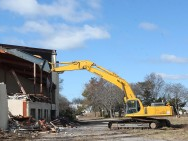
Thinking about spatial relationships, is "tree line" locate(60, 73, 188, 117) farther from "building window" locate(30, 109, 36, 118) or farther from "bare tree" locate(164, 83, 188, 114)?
"building window" locate(30, 109, 36, 118)

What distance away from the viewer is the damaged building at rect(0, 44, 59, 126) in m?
40.1

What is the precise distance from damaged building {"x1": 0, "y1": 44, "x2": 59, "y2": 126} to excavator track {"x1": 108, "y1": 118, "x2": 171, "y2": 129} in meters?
9.13

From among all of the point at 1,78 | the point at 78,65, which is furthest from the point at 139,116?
the point at 1,78

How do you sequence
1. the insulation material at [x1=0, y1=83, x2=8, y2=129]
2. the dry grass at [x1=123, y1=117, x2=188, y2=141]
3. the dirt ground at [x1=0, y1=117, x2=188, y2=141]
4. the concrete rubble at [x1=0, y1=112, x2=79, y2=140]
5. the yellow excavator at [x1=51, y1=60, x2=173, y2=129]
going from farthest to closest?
the yellow excavator at [x1=51, y1=60, x2=173, y2=129], the insulation material at [x1=0, y1=83, x2=8, y2=129], the concrete rubble at [x1=0, y1=112, x2=79, y2=140], the dry grass at [x1=123, y1=117, x2=188, y2=141], the dirt ground at [x1=0, y1=117, x2=188, y2=141]

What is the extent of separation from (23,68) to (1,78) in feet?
10.8

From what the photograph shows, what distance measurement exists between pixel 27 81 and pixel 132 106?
22726mm

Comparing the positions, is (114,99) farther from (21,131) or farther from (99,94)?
(21,131)

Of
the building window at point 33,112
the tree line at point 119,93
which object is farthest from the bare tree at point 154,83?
the building window at point 33,112

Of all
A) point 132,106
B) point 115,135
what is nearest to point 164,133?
point 115,135

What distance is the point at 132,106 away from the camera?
35.8 m

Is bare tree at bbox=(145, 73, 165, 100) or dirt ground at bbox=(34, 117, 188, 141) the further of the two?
bare tree at bbox=(145, 73, 165, 100)

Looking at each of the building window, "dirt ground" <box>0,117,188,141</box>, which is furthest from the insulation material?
the building window

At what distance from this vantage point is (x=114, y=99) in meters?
100

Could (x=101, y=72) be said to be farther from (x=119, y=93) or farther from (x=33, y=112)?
(x=119, y=93)
